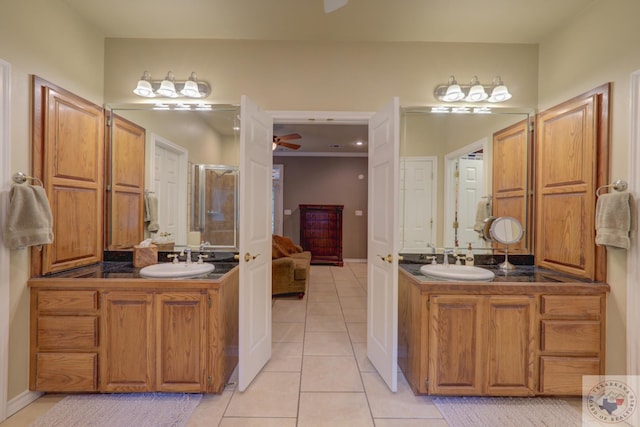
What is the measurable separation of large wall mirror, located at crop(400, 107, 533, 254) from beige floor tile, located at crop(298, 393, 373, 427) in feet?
4.19

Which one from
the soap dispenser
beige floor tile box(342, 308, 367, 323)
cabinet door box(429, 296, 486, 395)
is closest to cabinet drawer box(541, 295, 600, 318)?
cabinet door box(429, 296, 486, 395)

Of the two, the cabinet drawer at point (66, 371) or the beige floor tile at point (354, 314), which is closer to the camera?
the cabinet drawer at point (66, 371)

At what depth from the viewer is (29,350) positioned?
1.94m

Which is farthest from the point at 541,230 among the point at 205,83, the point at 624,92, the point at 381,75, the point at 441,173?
the point at 205,83

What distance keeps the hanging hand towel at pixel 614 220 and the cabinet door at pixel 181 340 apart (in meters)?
2.61

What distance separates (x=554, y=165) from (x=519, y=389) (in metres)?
1.69

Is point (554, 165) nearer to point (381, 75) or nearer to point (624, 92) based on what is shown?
point (624, 92)

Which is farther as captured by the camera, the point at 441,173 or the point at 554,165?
the point at 441,173

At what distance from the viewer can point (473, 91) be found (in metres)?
2.53

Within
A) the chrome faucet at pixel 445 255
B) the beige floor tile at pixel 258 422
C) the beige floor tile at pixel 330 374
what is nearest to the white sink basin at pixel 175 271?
the beige floor tile at pixel 258 422

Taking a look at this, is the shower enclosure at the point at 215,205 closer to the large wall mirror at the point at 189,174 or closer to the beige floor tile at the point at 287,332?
the large wall mirror at the point at 189,174

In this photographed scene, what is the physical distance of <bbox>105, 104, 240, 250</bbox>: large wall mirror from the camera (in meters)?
2.60

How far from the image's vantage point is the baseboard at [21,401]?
6.02ft

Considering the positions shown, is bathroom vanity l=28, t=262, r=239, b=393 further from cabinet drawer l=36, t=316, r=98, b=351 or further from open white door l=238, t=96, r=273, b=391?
open white door l=238, t=96, r=273, b=391
